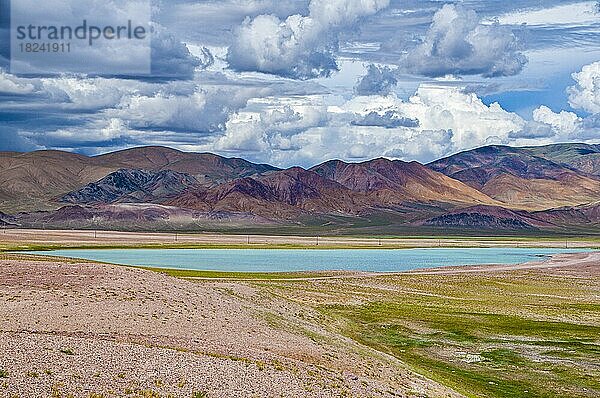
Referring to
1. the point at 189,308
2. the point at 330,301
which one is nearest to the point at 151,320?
the point at 189,308

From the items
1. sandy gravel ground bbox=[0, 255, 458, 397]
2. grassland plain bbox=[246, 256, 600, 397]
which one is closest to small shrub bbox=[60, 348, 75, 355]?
sandy gravel ground bbox=[0, 255, 458, 397]

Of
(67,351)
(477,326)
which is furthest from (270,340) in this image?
(477,326)

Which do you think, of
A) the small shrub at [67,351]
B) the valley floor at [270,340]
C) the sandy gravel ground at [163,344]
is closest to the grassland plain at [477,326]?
the valley floor at [270,340]

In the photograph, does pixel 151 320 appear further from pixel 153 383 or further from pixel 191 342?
pixel 153 383

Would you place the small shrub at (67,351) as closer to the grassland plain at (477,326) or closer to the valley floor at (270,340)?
the valley floor at (270,340)

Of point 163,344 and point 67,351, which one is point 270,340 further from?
point 67,351

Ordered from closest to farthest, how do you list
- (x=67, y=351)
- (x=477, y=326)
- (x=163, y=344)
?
1. (x=67, y=351)
2. (x=163, y=344)
3. (x=477, y=326)
